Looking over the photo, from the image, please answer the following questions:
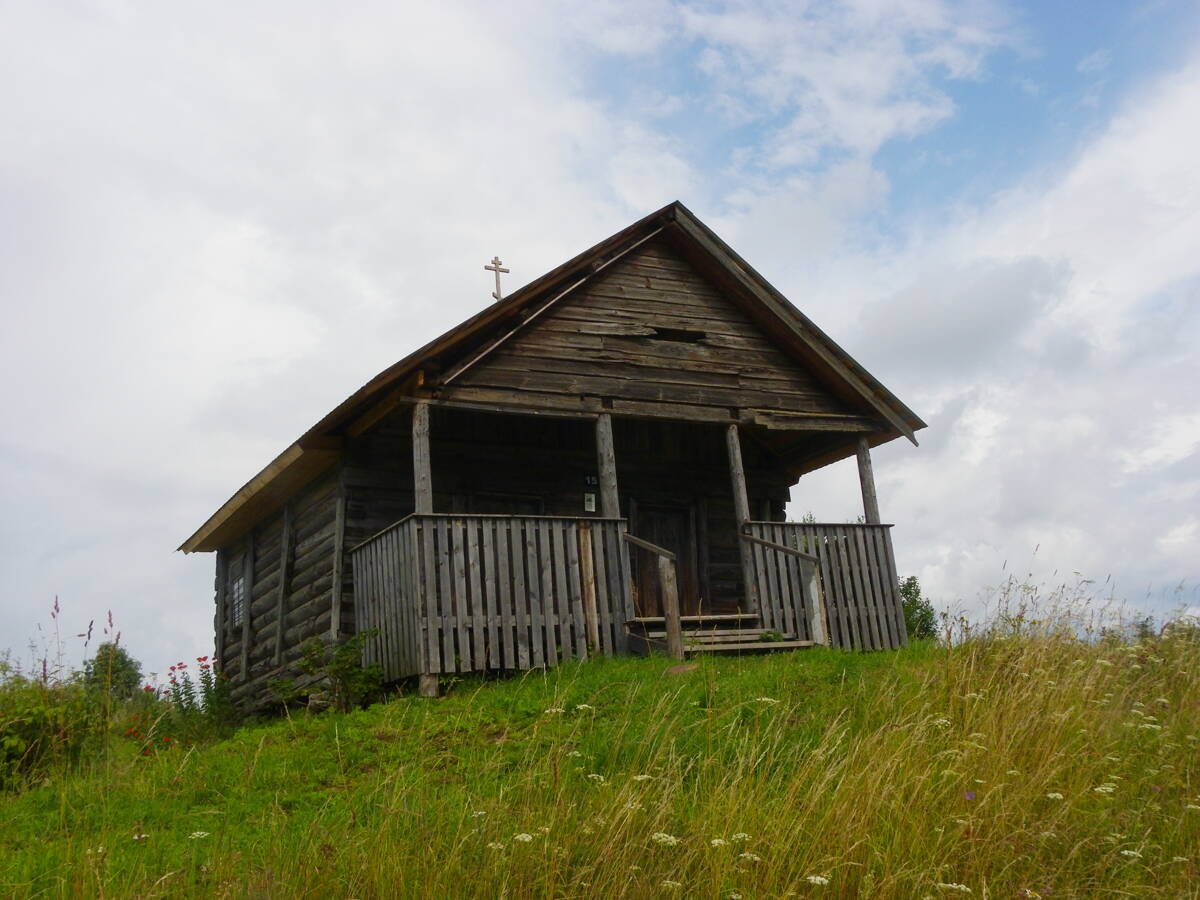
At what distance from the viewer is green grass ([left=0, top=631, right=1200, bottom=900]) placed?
5.60 meters

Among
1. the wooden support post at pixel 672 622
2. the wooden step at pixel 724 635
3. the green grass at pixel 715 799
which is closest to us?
the green grass at pixel 715 799

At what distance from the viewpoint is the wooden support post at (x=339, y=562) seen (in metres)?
15.2

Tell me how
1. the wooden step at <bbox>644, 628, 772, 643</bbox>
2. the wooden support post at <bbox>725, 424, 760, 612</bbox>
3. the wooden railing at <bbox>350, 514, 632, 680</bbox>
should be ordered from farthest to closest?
the wooden support post at <bbox>725, 424, 760, 612</bbox> < the wooden step at <bbox>644, 628, 772, 643</bbox> < the wooden railing at <bbox>350, 514, 632, 680</bbox>

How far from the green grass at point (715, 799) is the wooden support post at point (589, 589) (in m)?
2.72

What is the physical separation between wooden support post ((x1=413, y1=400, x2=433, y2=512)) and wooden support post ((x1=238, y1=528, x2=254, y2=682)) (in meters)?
7.24

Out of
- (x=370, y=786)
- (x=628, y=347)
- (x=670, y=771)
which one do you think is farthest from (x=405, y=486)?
(x=670, y=771)

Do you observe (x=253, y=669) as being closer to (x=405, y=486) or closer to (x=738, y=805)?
(x=405, y=486)

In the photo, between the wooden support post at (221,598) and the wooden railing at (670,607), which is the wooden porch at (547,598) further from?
the wooden support post at (221,598)

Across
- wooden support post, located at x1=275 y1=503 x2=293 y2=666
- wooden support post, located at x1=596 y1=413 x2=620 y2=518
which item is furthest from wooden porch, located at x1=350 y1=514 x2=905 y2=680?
wooden support post, located at x1=275 y1=503 x2=293 y2=666

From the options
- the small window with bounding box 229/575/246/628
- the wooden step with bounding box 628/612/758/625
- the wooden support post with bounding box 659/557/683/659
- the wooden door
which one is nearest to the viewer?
the wooden support post with bounding box 659/557/683/659

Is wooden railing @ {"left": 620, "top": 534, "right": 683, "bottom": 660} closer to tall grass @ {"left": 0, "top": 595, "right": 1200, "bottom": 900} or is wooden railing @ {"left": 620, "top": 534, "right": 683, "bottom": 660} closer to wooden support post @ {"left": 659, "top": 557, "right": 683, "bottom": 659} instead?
wooden support post @ {"left": 659, "top": 557, "right": 683, "bottom": 659}

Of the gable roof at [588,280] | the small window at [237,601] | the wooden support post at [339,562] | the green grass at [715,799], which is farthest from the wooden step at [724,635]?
the small window at [237,601]

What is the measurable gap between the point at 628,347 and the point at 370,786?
8.15 meters

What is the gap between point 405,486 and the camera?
15.7 m
